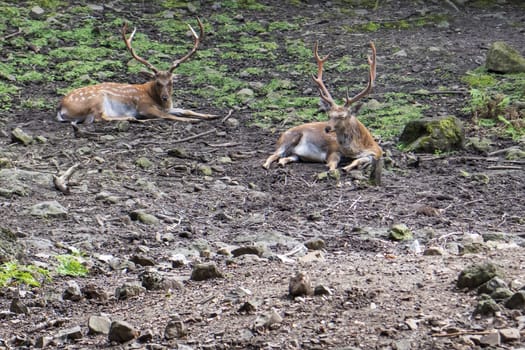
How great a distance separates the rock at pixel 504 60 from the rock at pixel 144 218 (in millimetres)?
7004

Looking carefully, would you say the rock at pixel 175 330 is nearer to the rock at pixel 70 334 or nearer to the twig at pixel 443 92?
the rock at pixel 70 334

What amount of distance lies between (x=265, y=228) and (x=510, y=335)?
410 cm

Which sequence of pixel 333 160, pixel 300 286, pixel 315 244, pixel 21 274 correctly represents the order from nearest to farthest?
pixel 300 286, pixel 21 274, pixel 315 244, pixel 333 160

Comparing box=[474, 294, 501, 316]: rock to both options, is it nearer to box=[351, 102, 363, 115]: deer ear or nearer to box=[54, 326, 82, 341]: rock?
box=[54, 326, 82, 341]: rock

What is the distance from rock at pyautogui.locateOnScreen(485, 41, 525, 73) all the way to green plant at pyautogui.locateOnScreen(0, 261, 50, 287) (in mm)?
8739

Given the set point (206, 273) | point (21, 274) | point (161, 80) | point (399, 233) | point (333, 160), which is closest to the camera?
point (206, 273)

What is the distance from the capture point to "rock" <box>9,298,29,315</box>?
19.0ft

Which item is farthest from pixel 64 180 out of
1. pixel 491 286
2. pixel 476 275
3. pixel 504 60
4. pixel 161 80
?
pixel 504 60

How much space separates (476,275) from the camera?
509 cm

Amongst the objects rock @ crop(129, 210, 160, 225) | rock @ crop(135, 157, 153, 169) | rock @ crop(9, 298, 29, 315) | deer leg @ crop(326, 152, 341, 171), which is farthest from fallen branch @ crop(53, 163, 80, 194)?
rock @ crop(9, 298, 29, 315)

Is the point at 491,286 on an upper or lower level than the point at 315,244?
upper

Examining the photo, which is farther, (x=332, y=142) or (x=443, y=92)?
(x=443, y=92)

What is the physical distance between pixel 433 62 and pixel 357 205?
6.13 metres

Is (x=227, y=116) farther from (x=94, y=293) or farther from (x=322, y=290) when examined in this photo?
(x=322, y=290)
